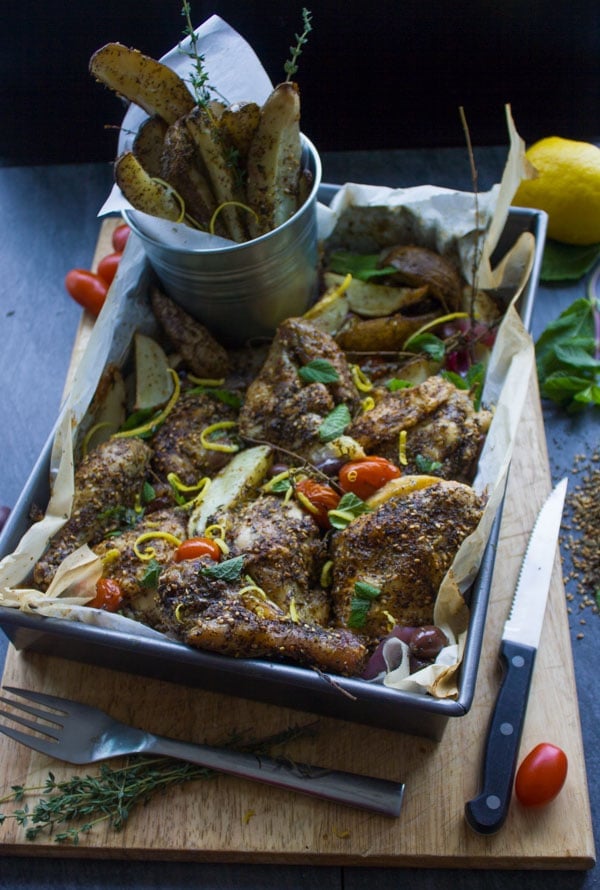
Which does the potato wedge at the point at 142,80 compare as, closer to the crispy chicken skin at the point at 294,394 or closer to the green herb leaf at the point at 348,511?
the crispy chicken skin at the point at 294,394

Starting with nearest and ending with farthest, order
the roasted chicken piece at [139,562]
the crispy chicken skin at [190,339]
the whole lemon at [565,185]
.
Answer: the roasted chicken piece at [139,562] → the crispy chicken skin at [190,339] → the whole lemon at [565,185]

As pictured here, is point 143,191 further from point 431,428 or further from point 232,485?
point 431,428

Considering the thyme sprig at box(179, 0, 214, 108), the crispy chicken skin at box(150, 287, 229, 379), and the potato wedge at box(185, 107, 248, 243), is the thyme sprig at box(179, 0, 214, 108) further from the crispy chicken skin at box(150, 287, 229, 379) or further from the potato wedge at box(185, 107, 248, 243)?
the crispy chicken skin at box(150, 287, 229, 379)

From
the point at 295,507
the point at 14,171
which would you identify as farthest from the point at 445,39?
the point at 295,507

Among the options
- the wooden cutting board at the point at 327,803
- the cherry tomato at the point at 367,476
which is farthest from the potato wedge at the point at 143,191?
the wooden cutting board at the point at 327,803

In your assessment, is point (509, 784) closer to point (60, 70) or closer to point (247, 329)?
point (247, 329)

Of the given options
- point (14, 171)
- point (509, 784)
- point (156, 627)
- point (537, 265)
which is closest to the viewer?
point (509, 784)
